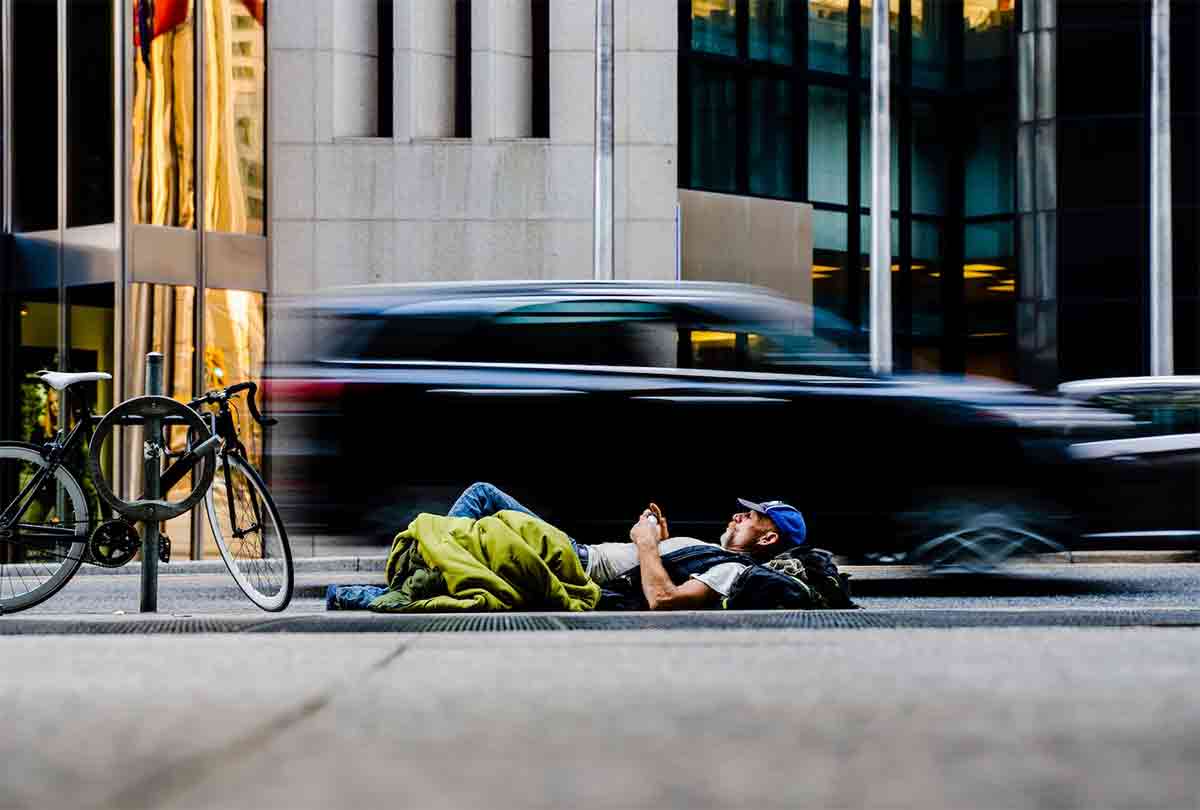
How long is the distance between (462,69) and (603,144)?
3.35 m

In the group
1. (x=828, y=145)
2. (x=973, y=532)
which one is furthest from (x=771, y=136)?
(x=973, y=532)

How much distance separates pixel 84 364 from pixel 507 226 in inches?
205

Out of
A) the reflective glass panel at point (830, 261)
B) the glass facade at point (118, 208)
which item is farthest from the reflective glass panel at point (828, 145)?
the glass facade at point (118, 208)

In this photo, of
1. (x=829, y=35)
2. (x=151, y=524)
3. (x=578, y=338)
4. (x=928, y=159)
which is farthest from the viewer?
(x=928, y=159)

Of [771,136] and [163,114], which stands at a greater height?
[771,136]

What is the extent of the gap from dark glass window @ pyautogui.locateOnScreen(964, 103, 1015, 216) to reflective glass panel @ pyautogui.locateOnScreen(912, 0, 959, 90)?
64 cm

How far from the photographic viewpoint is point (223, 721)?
4.05 meters

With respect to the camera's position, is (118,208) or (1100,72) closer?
(118,208)

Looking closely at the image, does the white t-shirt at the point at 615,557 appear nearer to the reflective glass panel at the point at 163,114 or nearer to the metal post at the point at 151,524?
the metal post at the point at 151,524

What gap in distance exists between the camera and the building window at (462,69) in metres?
20.8

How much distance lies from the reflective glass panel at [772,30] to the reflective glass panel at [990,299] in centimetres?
476

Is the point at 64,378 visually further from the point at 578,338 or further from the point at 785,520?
the point at 785,520

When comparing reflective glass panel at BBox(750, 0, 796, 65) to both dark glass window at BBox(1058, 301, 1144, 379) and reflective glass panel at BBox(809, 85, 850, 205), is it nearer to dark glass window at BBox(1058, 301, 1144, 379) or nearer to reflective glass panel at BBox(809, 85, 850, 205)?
reflective glass panel at BBox(809, 85, 850, 205)

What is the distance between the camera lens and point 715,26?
23.2 metres
